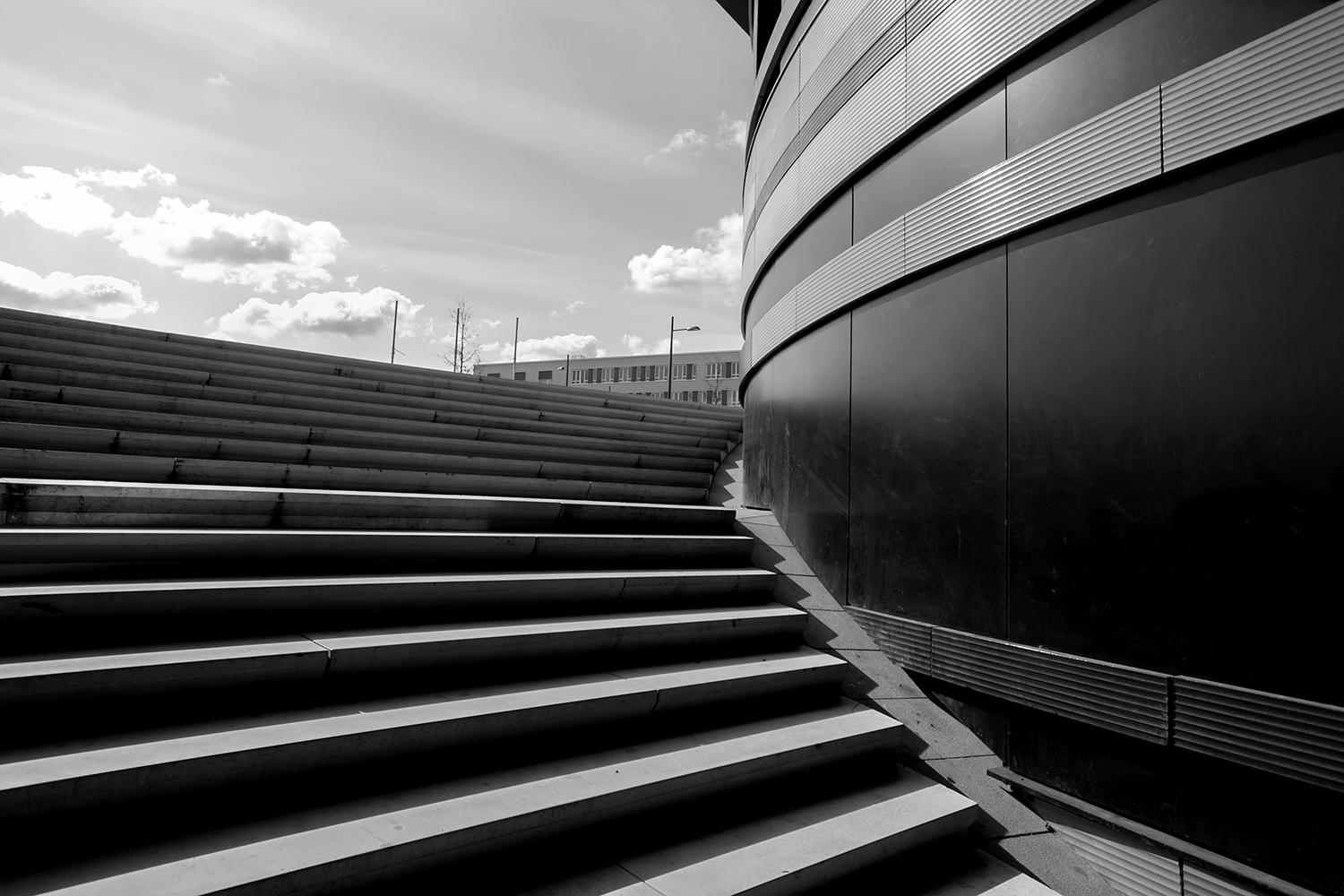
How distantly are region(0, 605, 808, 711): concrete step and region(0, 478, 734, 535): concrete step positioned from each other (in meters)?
1.07

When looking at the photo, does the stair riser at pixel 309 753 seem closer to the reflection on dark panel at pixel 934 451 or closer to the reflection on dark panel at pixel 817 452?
the reflection on dark panel at pixel 934 451

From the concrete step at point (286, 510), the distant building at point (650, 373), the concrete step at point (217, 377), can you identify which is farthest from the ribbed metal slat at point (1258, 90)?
the distant building at point (650, 373)

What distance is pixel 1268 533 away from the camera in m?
A: 3.41

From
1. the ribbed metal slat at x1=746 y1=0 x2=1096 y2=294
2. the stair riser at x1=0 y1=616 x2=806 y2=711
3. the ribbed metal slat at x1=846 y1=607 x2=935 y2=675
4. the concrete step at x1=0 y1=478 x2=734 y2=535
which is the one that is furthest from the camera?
the ribbed metal slat at x1=846 y1=607 x2=935 y2=675

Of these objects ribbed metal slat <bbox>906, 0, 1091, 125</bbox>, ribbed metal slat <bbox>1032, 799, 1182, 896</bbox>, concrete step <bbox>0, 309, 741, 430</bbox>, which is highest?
ribbed metal slat <bbox>906, 0, 1091, 125</bbox>

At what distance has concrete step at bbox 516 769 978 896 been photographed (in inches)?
127

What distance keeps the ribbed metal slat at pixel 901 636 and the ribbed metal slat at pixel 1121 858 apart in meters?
1.16

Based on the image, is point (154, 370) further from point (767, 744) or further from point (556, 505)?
point (767, 744)

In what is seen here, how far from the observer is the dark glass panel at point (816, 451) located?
21.1 ft

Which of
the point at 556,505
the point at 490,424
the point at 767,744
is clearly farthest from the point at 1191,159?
the point at 490,424

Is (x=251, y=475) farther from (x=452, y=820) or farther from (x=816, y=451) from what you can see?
(x=816, y=451)

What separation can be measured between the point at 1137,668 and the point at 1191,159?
8.11 ft

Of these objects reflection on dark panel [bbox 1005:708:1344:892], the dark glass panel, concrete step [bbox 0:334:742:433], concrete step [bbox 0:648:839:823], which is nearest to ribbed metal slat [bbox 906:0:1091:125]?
the dark glass panel

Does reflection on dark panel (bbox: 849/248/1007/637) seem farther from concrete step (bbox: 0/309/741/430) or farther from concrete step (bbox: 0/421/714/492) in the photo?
concrete step (bbox: 0/309/741/430)
